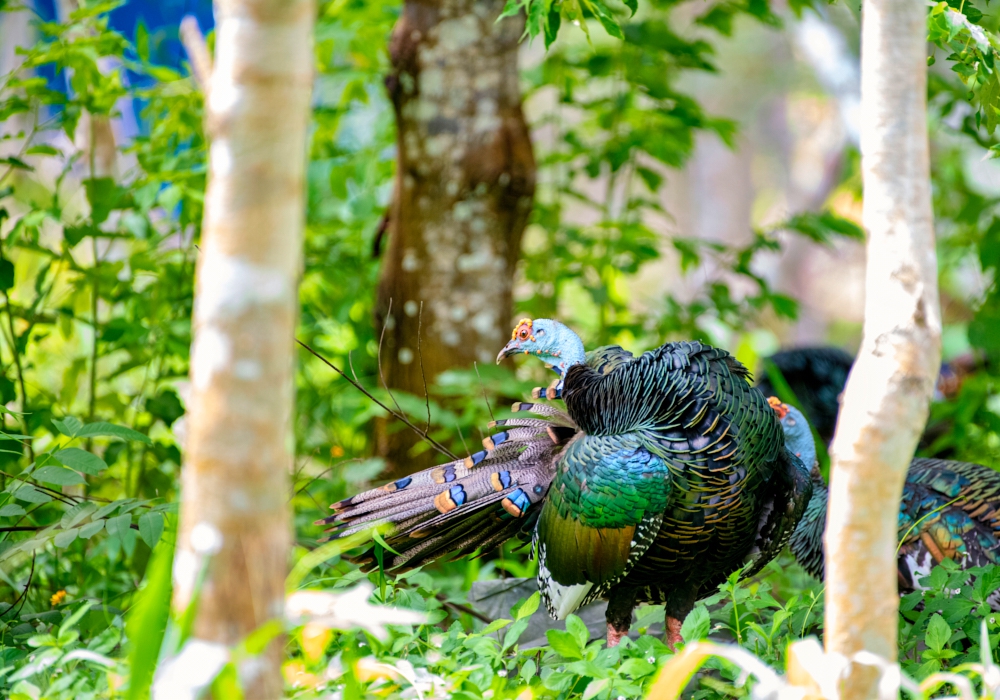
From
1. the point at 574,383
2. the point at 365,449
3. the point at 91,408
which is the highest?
the point at 574,383

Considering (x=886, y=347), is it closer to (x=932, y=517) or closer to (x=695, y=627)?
(x=695, y=627)

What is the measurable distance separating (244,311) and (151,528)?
0.98 metres

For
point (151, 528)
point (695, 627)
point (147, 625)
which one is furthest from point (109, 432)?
point (695, 627)

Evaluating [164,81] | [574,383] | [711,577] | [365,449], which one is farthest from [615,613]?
[164,81]

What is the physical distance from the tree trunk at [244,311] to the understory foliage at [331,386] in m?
0.10

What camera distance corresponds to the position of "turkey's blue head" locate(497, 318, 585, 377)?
2457 millimetres

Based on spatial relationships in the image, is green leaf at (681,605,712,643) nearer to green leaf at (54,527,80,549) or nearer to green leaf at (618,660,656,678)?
green leaf at (618,660,656,678)

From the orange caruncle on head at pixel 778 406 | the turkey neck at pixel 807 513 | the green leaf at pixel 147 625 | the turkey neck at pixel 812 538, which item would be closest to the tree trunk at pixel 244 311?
the green leaf at pixel 147 625

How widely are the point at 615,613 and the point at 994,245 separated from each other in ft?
7.58

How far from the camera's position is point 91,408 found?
325cm

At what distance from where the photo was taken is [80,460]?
2.08 metres

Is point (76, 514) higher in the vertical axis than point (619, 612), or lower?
higher

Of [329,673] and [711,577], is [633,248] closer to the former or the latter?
[711,577]

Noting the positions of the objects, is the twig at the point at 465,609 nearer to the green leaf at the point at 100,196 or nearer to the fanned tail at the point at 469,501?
the fanned tail at the point at 469,501
